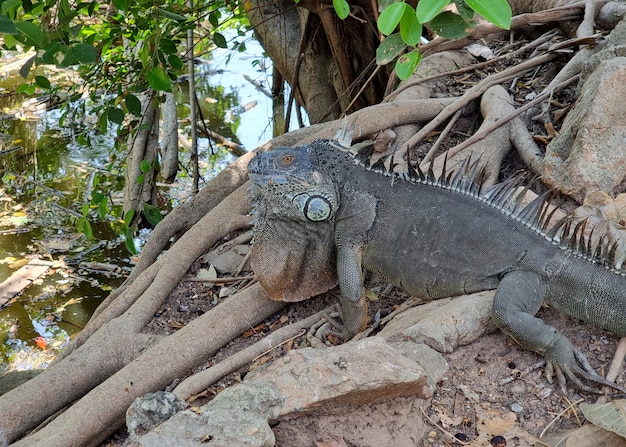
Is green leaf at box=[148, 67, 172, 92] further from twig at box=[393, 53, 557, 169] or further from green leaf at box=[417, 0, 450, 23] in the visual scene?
green leaf at box=[417, 0, 450, 23]

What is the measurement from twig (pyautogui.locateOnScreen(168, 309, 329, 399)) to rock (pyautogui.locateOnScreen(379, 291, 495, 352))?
66 centimetres

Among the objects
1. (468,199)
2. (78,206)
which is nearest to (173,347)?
(468,199)

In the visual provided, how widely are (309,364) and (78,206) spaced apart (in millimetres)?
6718

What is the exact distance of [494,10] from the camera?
1.85 meters

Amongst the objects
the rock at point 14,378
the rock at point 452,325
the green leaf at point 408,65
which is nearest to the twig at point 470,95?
the rock at point 452,325

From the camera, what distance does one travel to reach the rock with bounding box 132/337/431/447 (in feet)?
7.72

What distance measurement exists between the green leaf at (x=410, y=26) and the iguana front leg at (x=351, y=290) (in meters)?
1.64

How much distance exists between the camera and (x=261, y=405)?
253cm

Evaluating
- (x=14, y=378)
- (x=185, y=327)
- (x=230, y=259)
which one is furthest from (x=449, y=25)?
(x=14, y=378)

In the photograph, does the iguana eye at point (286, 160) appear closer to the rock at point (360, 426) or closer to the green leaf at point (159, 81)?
the green leaf at point (159, 81)

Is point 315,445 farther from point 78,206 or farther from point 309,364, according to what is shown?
point 78,206

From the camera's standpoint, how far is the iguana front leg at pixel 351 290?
3.54 m

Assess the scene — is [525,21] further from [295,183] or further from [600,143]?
[295,183]

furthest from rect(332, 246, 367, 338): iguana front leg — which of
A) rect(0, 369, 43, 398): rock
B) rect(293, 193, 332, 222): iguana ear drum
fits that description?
rect(0, 369, 43, 398): rock
